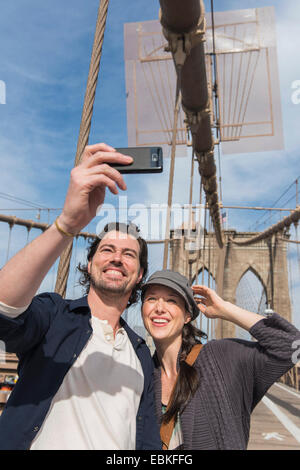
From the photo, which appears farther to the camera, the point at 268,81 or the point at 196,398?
the point at 268,81

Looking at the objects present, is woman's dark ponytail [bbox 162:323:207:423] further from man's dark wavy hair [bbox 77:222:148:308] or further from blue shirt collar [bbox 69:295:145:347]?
man's dark wavy hair [bbox 77:222:148:308]

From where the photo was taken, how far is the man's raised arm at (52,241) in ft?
2.34

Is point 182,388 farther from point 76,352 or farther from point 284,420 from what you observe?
point 284,420

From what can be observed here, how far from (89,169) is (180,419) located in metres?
0.93

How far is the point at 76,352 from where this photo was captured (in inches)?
39.6

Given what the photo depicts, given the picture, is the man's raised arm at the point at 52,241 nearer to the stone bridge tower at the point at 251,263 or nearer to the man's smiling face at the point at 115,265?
the man's smiling face at the point at 115,265

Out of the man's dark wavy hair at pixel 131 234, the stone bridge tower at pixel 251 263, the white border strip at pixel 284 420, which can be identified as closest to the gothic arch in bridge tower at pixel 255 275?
the stone bridge tower at pixel 251 263

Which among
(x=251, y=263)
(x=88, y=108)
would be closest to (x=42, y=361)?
(x=88, y=108)

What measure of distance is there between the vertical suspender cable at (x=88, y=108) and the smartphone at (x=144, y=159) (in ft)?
1.67

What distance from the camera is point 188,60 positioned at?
3596 millimetres

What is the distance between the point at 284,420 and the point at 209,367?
5.87 m

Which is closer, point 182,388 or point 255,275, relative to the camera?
point 182,388
